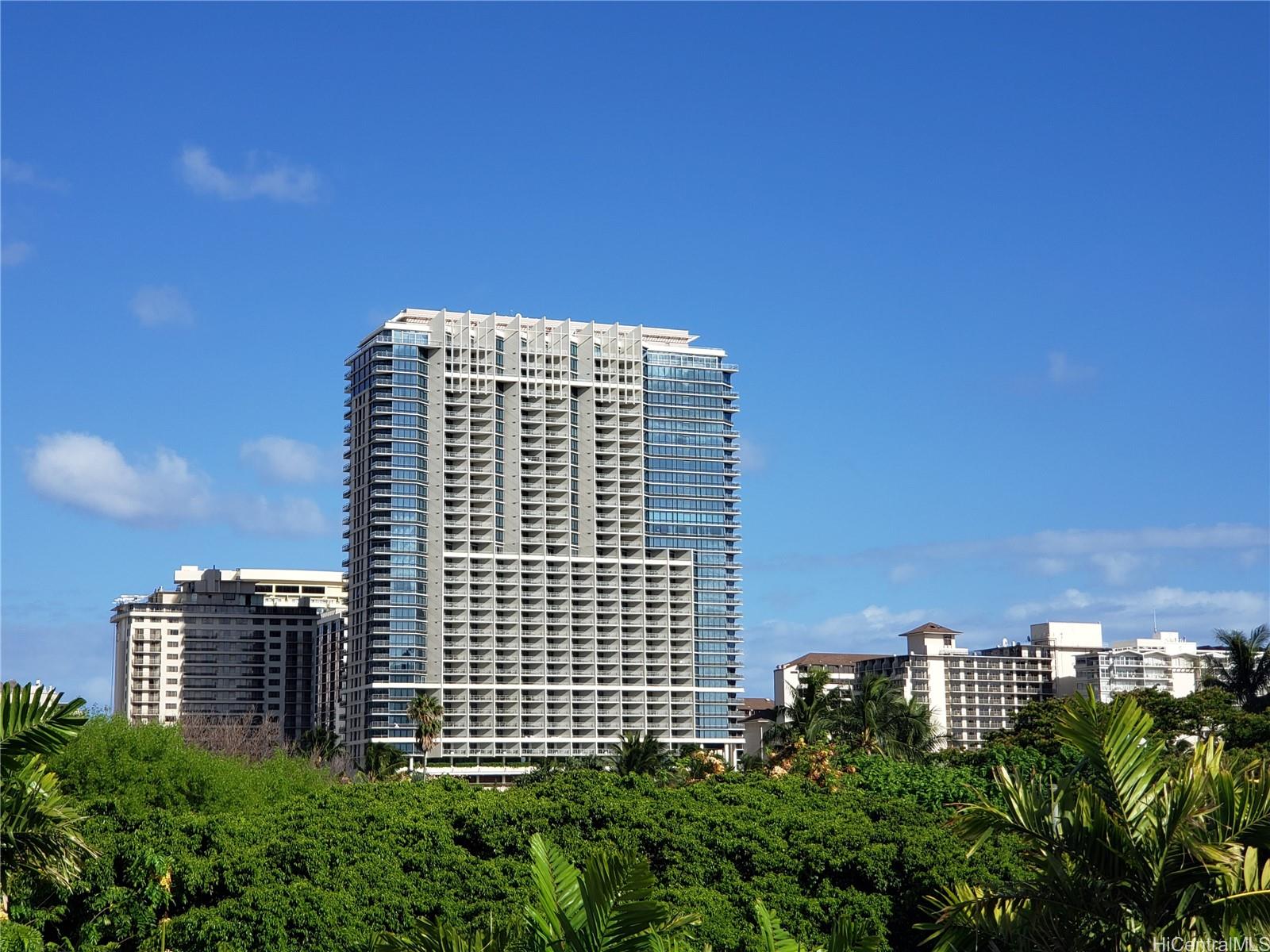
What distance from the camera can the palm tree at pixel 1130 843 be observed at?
1122cm

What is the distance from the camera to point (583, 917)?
9.39 m

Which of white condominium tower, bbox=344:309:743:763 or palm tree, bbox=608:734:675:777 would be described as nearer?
palm tree, bbox=608:734:675:777

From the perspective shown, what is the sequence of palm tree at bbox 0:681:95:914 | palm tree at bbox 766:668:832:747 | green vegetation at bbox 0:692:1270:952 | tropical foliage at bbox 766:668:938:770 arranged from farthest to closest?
tropical foliage at bbox 766:668:938:770
palm tree at bbox 766:668:832:747
green vegetation at bbox 0:692:1270:952
palm tree at bbox 0:681:95:914

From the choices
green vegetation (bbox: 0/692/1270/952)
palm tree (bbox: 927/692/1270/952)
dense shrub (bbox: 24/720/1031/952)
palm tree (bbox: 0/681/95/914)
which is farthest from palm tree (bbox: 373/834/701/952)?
dense shrub (bbox: 24/720/1031/952)

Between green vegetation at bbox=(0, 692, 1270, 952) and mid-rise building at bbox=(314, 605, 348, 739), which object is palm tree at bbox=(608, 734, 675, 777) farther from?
mid-rise building at bbox=(314, 605, 348, 739)

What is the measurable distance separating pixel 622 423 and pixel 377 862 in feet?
468

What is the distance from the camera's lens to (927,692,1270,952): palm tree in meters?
11.2

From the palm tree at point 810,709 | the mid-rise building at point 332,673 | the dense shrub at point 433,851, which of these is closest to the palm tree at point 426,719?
the mid-rise building at point 332,673

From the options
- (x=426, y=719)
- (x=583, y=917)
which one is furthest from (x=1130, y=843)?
(x=426, y=719)

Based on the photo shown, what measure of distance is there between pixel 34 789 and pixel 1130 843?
973cm

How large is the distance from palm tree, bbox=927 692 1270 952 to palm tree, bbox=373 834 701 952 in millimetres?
2993

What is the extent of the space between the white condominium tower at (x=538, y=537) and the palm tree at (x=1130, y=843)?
472 feet

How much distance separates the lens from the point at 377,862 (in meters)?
26.8

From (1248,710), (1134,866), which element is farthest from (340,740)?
(1134,866)
